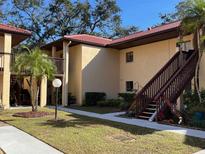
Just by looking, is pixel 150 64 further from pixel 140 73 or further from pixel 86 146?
pixel 86 146

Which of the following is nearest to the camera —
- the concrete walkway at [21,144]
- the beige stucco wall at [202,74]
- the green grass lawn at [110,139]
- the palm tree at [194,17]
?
the concrete walkway at [21,144]

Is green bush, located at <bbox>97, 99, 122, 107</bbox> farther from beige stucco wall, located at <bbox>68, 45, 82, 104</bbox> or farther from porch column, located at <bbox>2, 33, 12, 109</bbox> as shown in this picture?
porch column, located at <bbox>2, 33, 12, 109</bbox>

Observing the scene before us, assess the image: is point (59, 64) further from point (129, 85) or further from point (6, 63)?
point (129, 85)

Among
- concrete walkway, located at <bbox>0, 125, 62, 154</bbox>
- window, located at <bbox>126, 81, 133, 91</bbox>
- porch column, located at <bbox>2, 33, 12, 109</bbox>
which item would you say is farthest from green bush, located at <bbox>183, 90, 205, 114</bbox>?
porch column, located at <bbox>2, 33, 12, 109</bbox>

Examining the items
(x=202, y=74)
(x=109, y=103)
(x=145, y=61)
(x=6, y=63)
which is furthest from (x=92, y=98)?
(x=202, y=74)

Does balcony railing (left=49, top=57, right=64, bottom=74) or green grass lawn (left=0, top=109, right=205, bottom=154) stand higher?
balcony railing (left=49, top=57, right=64, bottom=74)

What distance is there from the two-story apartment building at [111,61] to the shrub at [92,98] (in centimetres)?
52

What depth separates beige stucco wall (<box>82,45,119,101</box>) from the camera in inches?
867

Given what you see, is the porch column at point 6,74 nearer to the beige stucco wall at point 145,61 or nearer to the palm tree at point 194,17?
the beige stucco wall at point 145,61

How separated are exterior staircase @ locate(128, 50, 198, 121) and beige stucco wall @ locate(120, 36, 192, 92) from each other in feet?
9.28

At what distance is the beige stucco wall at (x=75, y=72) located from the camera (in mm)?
21891

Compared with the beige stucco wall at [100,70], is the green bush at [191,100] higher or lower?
lower

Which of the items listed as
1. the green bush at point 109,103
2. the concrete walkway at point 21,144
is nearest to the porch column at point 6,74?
the green bush at point 109,103

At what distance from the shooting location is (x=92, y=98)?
70.9ft
